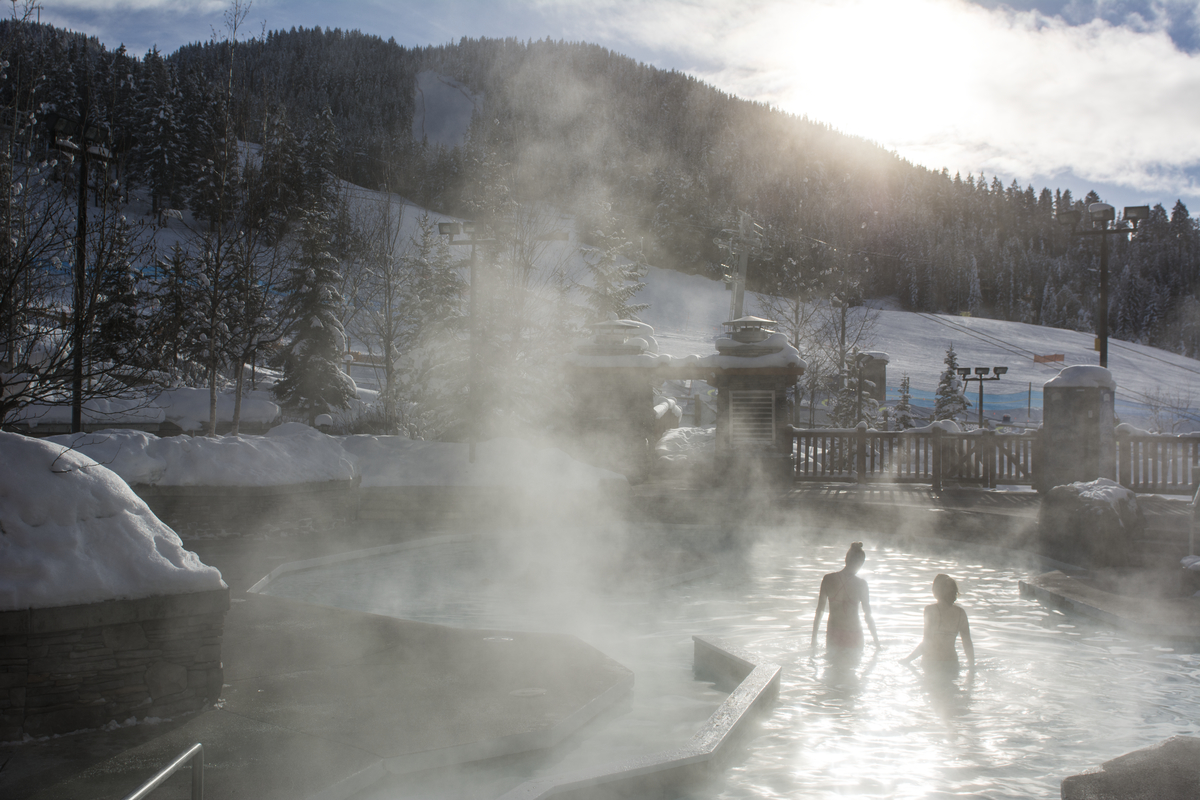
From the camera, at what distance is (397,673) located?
14.7 feet

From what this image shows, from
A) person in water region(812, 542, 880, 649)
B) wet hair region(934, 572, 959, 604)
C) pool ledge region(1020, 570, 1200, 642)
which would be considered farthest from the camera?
person in water region(812, 542, 880, 649)

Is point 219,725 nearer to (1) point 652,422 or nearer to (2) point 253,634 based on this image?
(2) point 253,634

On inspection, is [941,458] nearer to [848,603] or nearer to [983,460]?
[983,460]

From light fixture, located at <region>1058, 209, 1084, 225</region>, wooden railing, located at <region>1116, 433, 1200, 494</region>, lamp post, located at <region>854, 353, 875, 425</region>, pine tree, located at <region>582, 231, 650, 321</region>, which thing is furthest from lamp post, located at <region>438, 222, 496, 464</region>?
lamp post, located at <region>854, 353, 875, 425</region>

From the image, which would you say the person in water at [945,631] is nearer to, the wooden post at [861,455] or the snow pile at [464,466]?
the snow pile at [464,466]

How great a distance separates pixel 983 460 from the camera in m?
14.2

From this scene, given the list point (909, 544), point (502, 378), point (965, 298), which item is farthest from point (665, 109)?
point (909, 544)

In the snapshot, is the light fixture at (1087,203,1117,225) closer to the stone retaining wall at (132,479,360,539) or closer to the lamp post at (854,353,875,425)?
the stone retaining wall at (132,479,360,539)

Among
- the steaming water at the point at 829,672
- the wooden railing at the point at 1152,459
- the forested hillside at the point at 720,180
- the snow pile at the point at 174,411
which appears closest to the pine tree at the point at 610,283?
the snow pile at the point at 174,411

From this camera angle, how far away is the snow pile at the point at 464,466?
36.6 feet

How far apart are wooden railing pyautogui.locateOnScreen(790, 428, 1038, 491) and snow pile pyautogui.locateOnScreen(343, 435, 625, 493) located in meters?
5.43

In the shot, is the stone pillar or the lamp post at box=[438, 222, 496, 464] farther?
the lamp post at box=[438, 222, 496, 464]

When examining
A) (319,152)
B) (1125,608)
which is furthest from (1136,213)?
(319,152)

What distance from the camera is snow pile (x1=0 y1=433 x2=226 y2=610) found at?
346 cm
